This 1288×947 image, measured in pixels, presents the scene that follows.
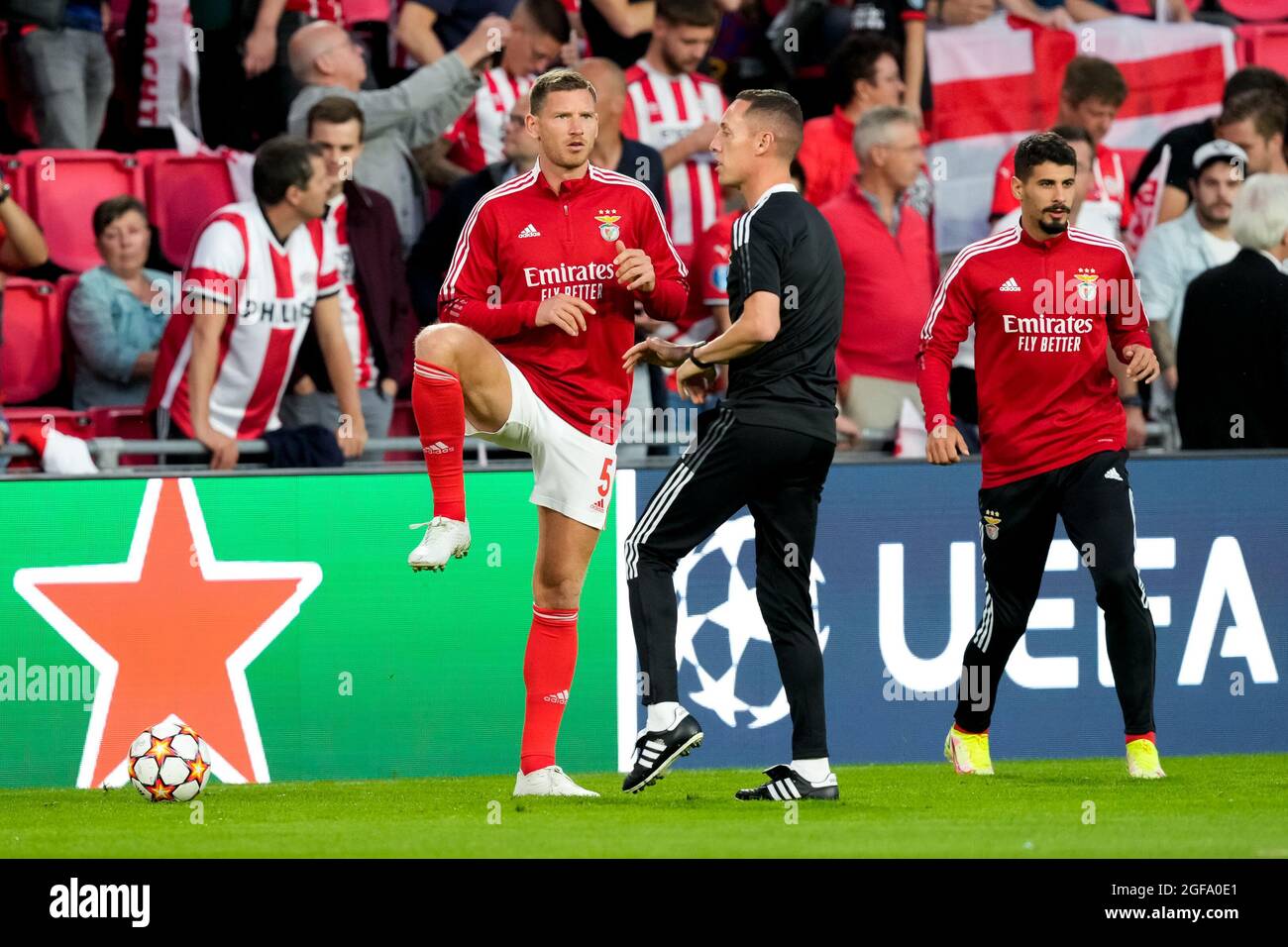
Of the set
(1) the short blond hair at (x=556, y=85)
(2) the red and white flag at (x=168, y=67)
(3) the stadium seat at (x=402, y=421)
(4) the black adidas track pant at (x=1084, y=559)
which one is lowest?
(4) the black adidas track pant at (x=1084, y=559)

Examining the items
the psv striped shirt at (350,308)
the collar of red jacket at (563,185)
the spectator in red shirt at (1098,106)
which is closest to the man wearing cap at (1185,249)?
the spectator in red shirt at (1098,106)

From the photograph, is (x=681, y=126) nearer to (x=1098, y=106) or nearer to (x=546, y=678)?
(x=1098, y=106)

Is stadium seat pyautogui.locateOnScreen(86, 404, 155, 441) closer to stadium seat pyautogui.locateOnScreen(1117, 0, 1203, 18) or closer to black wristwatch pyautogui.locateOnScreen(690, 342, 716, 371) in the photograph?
black wristwatch pyautogui.locateOnScreen(690, 342, 716, 371)

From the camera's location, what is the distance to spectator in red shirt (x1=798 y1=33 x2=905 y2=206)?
35.6 feet

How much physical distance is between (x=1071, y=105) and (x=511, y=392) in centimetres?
537

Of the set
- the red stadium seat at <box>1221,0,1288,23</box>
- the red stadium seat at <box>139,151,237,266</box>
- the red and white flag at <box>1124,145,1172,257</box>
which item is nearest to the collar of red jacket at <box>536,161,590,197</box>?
the red stadium seat at <box>139,151,237,266</box>

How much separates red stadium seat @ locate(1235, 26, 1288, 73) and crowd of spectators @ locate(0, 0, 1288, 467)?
1.19m

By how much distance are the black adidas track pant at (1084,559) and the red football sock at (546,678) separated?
159 cm

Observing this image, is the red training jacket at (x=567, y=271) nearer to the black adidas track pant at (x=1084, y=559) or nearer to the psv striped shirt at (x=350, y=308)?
the black adidas track pant at (x=1084, y=559)

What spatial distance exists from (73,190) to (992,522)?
5469 mm

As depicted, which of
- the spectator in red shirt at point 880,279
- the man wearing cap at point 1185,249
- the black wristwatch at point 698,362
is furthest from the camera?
the man wearing cap at point 1185,249

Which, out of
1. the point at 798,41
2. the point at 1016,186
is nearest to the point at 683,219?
the point at 798,41

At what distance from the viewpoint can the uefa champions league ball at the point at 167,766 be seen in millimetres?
7172
